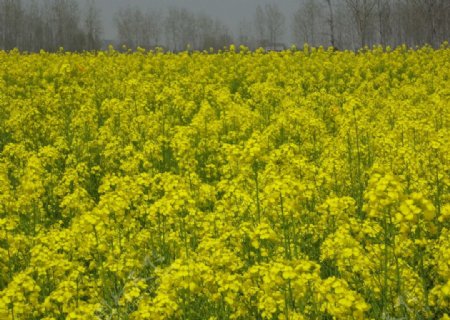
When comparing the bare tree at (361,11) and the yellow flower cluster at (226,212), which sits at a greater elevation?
the bare tree at (361,11)

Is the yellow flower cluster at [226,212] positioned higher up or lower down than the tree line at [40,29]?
lower down

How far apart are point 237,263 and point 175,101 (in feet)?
26.5

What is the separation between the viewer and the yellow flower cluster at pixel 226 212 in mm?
4914

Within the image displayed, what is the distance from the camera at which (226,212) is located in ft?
22.4

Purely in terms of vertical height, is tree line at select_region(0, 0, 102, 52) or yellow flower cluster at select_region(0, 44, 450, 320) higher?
tree line at select_region(0, 0, 102, 52)

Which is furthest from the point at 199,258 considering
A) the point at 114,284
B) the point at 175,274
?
the point at 114,284

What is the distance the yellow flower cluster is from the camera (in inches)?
193

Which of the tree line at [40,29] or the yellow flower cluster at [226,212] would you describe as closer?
the yellow flower cluster at [226,212]

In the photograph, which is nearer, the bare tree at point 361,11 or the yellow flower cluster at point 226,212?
the yellow flower cluster at point 226,212

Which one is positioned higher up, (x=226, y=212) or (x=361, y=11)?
(x=361, y=11)

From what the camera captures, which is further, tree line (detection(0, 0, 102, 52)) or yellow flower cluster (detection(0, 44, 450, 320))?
tree line (detection(0, 0, 102, 52))

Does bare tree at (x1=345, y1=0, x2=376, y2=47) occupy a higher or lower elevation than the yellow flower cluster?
higher

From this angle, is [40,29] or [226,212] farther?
[40,29]

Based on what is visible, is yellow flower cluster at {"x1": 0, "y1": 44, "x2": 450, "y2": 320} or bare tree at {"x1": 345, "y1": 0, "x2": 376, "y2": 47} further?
bare tree at {"x1": 345, "y1": 0, "x2": 376, "y2": 47}
